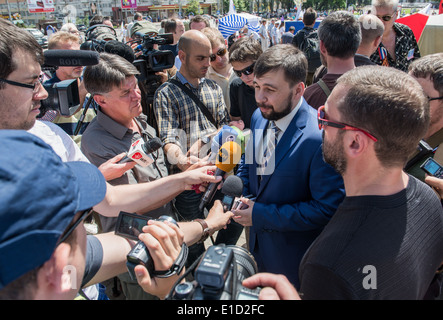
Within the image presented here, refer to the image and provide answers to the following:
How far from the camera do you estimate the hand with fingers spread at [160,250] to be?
1.26 metres

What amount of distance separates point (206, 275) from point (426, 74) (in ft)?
Result: 6.74

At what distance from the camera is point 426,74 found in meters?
2.06

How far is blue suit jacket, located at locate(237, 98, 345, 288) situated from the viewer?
189 centimetres

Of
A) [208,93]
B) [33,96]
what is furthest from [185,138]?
[33,96]

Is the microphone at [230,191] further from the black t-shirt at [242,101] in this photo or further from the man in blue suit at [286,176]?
the black t-shirt at [242,101]

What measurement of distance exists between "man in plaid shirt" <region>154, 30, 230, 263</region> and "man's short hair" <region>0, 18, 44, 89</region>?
4.64 feet

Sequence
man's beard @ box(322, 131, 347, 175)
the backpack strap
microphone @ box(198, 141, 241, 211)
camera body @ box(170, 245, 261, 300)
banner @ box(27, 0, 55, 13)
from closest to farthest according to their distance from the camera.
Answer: camera body @ box(170, 245, 261, 300)
man's beard @ box(322, 131, 347, 175)
microphone @ box(198, 141, 241, 211)
the backpack strap
banner @ box(27, 0, 55, 13)

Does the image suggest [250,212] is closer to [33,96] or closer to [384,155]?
[384,155]

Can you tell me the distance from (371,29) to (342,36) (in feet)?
2.99

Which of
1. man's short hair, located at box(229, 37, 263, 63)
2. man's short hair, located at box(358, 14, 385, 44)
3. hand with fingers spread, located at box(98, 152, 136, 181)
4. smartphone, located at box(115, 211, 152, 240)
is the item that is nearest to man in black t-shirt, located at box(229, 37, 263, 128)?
man's short hair, located at box(229, 37, 263, 63)

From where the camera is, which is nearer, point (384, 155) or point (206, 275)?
point (206, 275)

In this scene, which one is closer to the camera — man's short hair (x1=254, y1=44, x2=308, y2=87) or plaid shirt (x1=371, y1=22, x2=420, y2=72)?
man's short hair (x1=254, y1=44, x2=308, y2=87)

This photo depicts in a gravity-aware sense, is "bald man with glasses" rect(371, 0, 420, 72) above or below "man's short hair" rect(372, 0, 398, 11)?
below

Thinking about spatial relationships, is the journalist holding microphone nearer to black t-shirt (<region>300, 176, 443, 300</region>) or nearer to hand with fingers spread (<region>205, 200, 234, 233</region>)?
hand with fingers spread (<region>205, 200, 234, 233</region>)
